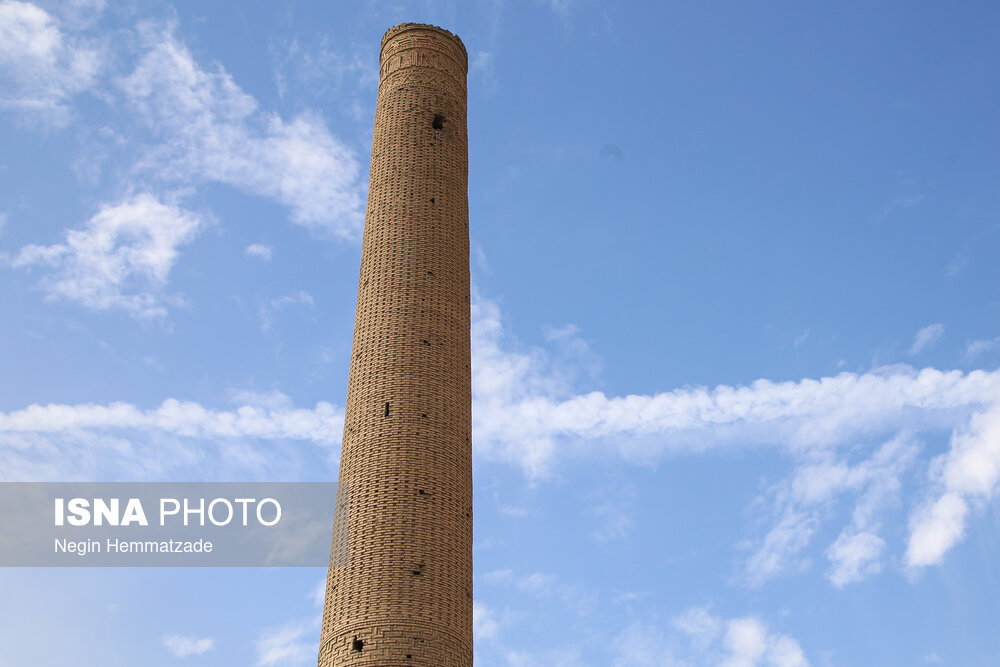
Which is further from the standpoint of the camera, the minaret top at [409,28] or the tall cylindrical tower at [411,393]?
the minaret top at [409,28]

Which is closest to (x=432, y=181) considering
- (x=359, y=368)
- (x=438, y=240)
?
(x=438, y=240)

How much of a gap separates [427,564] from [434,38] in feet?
33.3

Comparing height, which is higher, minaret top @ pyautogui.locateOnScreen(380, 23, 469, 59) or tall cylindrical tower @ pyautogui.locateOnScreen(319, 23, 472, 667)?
minaret top @ pyautogui.locateOnScreen(380, 23, 469, 59)

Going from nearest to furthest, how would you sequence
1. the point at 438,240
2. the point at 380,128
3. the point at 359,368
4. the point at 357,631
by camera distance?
the point at 357,631, the point at 359,368, the point at 438,240, the point at 380,128

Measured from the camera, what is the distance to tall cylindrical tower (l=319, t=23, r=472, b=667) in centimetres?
1417

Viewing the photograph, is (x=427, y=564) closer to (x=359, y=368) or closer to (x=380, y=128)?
(x=359, y=368)

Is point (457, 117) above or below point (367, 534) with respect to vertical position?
above

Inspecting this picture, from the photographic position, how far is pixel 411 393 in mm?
15891

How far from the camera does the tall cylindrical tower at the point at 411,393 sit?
14.2 m

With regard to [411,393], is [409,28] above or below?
above

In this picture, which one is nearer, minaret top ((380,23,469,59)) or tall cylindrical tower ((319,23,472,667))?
tall cylindrical tower ((319,23,472,667))

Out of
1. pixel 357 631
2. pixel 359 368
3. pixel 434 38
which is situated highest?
pixel 434 38

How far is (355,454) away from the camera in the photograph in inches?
613

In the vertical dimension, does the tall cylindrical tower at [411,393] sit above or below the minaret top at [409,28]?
below
